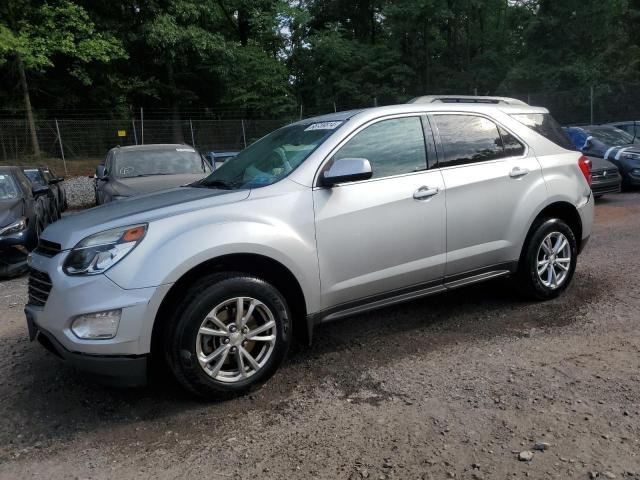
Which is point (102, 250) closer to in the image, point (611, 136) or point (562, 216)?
point (562, 216)

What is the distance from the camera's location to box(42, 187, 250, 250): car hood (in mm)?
3252

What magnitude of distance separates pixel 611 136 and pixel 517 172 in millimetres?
10446

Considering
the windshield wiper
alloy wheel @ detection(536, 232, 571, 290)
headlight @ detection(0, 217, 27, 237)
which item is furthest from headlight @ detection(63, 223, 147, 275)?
headlight @ detection(0, 217, 27, 237)

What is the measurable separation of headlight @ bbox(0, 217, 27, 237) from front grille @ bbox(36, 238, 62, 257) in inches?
143

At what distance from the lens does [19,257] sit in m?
6.80

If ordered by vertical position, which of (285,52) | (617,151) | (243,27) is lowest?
(617,151)

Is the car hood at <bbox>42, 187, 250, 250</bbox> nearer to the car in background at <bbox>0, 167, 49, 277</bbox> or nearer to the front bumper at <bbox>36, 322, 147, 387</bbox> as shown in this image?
the front bumper at <bbox>36, 322, 147, 387</bbox>

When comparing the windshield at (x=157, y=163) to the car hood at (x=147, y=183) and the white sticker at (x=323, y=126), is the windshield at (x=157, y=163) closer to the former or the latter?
the car hood at (x=147, y=183)

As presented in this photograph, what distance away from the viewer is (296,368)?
3803 mm

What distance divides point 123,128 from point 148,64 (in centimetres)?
800

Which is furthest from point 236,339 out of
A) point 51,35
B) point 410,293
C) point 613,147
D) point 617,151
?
point 51,35

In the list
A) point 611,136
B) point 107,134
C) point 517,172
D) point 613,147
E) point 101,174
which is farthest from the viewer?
point 107,134

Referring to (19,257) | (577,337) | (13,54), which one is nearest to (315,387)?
(577,337)

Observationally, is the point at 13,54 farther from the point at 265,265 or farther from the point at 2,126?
the point at 265,265
